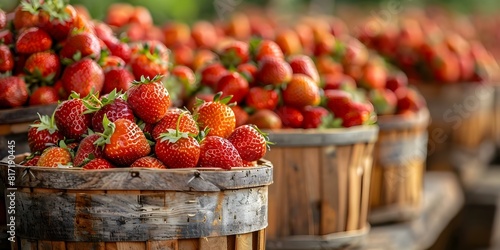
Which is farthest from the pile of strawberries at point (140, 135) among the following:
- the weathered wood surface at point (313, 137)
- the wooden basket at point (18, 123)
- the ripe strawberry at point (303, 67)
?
the ripe strawberry at point (303, 67)

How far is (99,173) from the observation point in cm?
197

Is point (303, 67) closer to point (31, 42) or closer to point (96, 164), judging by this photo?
point (31, 42)

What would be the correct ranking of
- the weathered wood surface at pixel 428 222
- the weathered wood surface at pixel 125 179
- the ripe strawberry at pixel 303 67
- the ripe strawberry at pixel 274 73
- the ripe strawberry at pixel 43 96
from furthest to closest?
1. the weathered wood surface at pixel 428 222
2. the ripe strawberry at pixel 303 67
3. the ripe strawberry at pixel 274 73
4. the ripe strawberry at pixel 43 96
5. the weathered wood surface at pixel 125 179

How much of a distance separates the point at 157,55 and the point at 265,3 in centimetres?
1041

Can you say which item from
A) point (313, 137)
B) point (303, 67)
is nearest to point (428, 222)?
point (303, 67)

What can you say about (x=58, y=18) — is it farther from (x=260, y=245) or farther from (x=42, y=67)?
(x=260, y=245)

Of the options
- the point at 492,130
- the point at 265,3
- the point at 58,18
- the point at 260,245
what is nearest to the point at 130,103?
the point at 260,245

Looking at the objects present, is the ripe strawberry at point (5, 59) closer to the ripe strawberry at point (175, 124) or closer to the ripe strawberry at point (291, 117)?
the ripe strawberry at point (175, 124)

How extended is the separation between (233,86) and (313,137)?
1.15 ft

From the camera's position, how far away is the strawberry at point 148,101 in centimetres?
215

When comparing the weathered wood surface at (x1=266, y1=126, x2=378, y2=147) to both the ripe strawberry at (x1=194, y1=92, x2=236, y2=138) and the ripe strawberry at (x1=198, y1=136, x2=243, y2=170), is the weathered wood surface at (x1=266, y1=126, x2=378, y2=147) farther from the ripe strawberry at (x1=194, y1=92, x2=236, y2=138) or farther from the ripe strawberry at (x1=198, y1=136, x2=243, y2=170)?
the ripe strawberry at (x1=198, y1=136, x2=243, y2=170)

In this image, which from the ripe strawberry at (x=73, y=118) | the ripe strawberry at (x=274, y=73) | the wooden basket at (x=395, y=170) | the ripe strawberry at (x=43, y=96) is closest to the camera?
the ripe strawberry at (x=73, y=118)

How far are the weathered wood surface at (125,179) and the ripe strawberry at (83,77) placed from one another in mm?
569

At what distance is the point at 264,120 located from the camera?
3.12 metres
